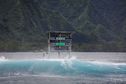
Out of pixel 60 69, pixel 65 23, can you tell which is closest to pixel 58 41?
pixel 60 69

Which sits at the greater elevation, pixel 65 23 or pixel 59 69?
pixel 65 23

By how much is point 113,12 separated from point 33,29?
79.4 feet

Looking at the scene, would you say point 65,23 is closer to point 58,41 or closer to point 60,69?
point 58,41

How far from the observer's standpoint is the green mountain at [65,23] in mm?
84312

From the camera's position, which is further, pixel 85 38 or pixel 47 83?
pixel 85 38

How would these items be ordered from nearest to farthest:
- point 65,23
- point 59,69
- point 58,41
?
point 59,69 → point 58,41 → point 65,23

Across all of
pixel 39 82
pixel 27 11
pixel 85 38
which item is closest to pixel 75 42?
pixel 85 38

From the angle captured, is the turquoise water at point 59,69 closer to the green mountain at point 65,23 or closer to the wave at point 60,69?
the wave at point 60,69

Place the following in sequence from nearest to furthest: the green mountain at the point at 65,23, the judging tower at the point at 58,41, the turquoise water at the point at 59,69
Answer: the turquoise water at the point at 59,69 → the judging tower at the point at 58,41 → the green mountain at the point at 65,23

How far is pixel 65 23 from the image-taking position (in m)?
96.1

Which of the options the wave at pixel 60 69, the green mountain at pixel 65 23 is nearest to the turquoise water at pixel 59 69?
the wave at pixel 60 69

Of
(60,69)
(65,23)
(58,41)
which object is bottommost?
(60,69)

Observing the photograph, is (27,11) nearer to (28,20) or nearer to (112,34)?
(28,20)

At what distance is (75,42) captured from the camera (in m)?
86.8
